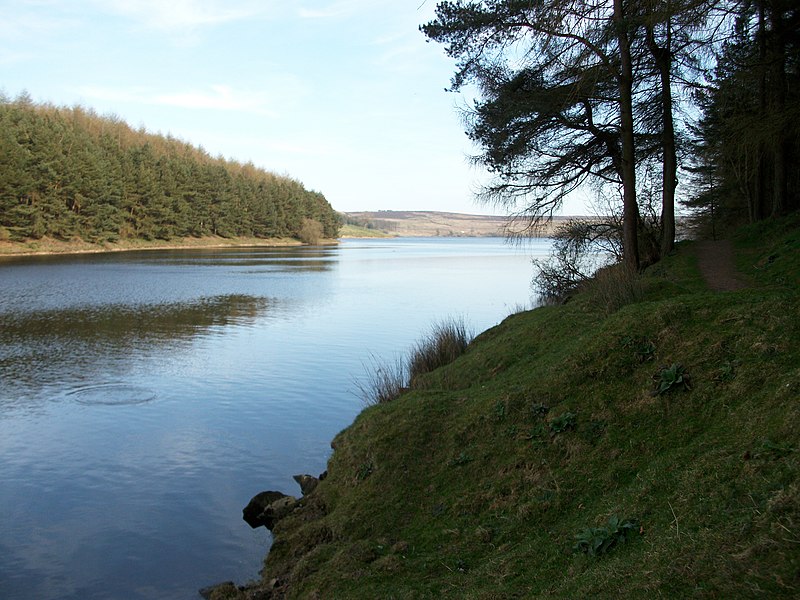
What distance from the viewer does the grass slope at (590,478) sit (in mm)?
3822

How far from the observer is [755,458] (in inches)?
170

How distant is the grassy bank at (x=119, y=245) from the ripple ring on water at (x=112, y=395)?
5287 centimetres

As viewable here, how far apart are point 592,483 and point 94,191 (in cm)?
7189

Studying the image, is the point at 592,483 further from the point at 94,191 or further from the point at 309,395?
the point at 94,191

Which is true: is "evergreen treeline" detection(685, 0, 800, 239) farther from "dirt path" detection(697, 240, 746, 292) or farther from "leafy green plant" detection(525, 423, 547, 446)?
"leafy green plant" detection(525, 423, 547, 446)

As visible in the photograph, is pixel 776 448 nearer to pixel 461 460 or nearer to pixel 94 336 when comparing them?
pixel 461 460

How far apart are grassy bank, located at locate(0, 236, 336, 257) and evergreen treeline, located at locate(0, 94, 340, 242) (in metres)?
0.77

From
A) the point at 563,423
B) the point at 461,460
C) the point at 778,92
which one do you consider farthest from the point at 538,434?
the point at 778,92

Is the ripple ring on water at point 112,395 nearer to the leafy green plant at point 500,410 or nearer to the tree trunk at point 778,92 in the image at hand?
the leafy green plant at point 500,410

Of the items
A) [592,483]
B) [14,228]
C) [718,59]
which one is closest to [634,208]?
[718,59]

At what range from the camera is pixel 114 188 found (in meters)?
71.2

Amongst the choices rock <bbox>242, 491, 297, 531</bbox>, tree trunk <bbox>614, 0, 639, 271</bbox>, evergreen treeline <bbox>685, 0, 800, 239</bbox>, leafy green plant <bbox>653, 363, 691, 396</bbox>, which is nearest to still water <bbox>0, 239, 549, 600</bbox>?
rock <bbox>242, 491, 297, 531</bbox>

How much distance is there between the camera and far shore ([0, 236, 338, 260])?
6016 cm

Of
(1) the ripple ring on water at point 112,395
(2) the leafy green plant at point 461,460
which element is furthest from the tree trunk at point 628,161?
(1) the ripple ring on water at point 112,395
